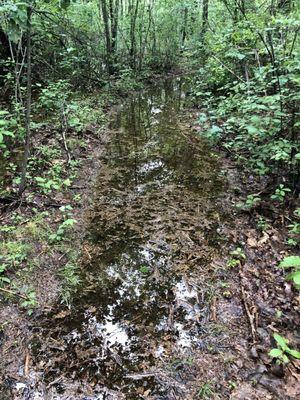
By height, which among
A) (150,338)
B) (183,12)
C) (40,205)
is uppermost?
(183,12)

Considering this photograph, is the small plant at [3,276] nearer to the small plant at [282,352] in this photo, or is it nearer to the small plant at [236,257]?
the small plant at [236,257]

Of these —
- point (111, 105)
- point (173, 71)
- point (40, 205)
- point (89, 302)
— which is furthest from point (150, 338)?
point (173, 71)

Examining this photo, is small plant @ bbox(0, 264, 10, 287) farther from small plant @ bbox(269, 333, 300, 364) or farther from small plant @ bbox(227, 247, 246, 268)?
small plant @ bbox(269, 333, 300, 364)

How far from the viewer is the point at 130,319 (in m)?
3.34

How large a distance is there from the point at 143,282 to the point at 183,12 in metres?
18.5

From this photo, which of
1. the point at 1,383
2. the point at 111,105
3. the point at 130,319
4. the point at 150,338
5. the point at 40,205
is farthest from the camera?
the point at 111,105

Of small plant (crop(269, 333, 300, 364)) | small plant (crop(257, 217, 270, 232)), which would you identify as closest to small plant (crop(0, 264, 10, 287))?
small plant (crop(269, 333, 300, 364))

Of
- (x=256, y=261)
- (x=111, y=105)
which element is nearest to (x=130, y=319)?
(x=256, y=261)

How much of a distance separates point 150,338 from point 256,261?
168cm

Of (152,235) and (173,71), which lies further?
(173,71)

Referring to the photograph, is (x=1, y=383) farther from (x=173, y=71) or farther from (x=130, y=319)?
(x=173, y=71)

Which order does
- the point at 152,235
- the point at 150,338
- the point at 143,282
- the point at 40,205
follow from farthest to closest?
the point at 40,205 < the point at 152,235 < the point at 143,282 < the point at 150,338

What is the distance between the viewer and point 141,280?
150 inches

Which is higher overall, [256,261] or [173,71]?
[173,71]
